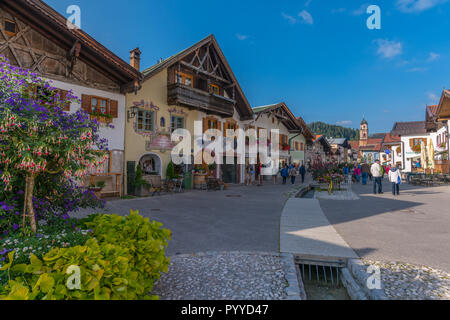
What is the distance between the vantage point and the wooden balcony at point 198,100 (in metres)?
15.3

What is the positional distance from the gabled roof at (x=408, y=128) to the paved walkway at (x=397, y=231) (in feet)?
114

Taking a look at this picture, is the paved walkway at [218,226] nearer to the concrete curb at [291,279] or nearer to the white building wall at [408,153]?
the concrete curb at [291,279]

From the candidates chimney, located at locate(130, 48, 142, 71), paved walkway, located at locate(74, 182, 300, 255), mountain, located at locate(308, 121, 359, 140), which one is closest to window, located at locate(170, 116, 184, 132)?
chimney, located at locate(130, 48, 142, 71)

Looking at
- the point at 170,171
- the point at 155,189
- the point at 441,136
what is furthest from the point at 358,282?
the point at 441,136

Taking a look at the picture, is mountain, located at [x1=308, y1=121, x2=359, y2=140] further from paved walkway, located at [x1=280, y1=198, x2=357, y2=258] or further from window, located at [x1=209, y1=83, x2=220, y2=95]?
paved walkway, located at [x1=280, y1=198, x2=357, y2=258]

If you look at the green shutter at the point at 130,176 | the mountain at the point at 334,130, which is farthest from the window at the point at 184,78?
the mountain at the point at 334,130

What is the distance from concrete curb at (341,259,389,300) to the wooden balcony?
13172 millimetres

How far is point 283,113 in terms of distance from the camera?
27812 mm

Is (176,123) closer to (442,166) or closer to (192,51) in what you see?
(192,51)

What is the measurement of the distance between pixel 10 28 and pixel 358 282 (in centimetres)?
1363

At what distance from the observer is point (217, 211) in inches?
347

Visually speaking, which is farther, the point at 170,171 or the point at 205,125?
the point at 205,125

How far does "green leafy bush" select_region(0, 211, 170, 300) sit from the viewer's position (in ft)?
6.23
